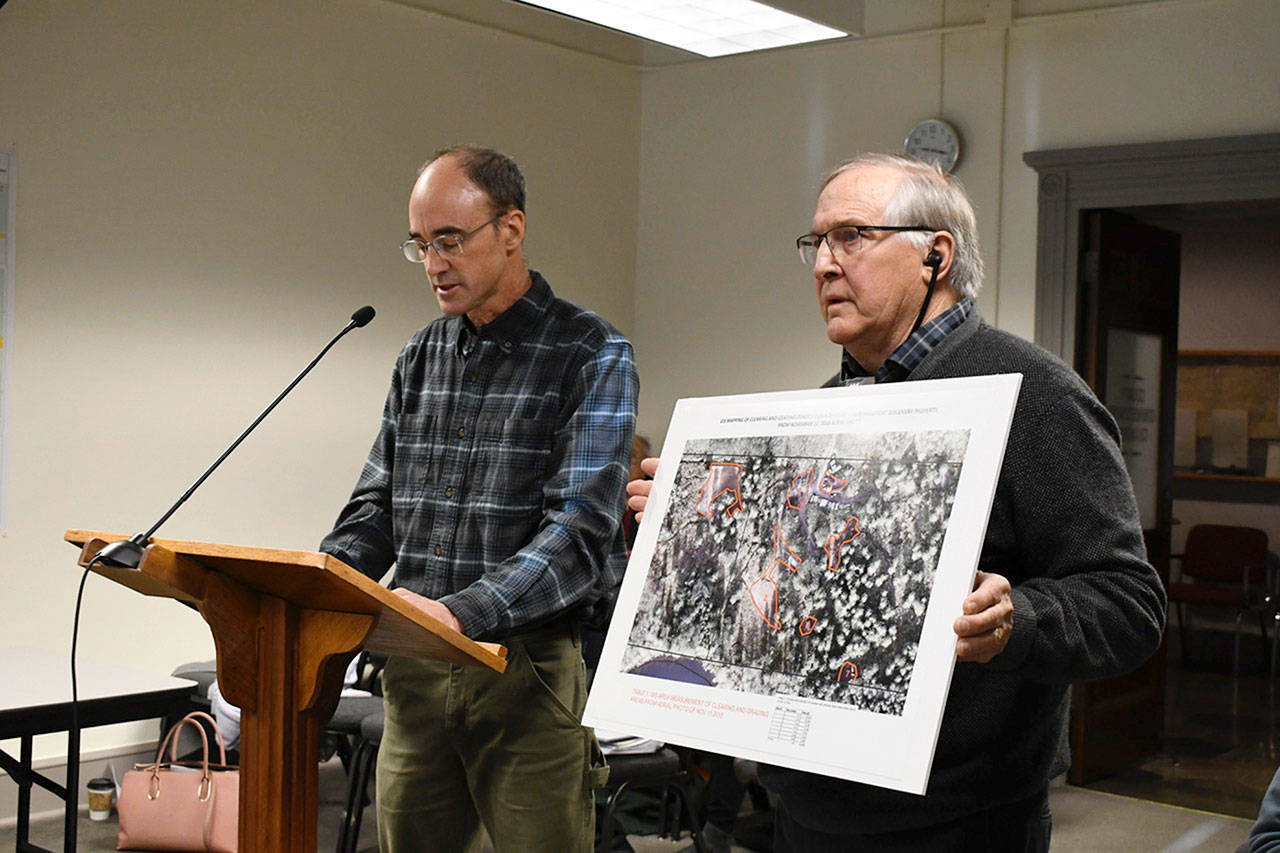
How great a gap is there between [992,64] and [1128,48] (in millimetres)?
546

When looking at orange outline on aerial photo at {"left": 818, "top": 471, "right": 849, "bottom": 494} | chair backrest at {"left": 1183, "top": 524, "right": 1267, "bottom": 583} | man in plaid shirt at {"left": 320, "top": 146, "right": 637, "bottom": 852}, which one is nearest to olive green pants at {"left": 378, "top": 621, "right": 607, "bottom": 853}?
man in plaid shirt at {"left": 320, "top": 146, "right": 637, "bottom": 852}

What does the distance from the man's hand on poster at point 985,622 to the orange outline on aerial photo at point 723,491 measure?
32cm

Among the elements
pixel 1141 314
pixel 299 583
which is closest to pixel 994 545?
pixel 299 583

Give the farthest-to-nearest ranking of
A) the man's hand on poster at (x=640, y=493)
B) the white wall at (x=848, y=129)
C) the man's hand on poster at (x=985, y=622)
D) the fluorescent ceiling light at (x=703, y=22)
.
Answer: the white wall at (x=848, y=129) < the fluorescent ceiling light at (x=703, y=22) < the man's hand on poster at (x=640, y=493) < the man's hand on poster at (x=985, y=622)

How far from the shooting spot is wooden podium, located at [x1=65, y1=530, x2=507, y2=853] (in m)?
1.63

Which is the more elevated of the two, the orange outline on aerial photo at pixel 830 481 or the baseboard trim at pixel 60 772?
the orange outline on aerial photo at pixel 830 481

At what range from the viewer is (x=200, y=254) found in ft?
16.1

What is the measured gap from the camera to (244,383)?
5.04m

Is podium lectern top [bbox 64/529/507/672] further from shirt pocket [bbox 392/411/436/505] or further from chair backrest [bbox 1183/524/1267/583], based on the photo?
chair backrest [bbox 1183/524/1267/583]

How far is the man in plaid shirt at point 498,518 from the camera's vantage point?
2137 millimetres

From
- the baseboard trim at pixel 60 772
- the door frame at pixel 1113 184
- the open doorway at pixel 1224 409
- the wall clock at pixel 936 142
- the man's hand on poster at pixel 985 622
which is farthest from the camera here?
the open doorway at pixel 1224 409

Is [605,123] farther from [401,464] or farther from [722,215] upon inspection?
[401,464]

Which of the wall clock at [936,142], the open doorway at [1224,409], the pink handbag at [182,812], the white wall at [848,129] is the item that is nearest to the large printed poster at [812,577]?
the pink handbag at [182,812]

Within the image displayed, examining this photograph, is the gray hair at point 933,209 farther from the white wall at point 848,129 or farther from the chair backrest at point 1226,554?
the chair backrest at point 1226,554
